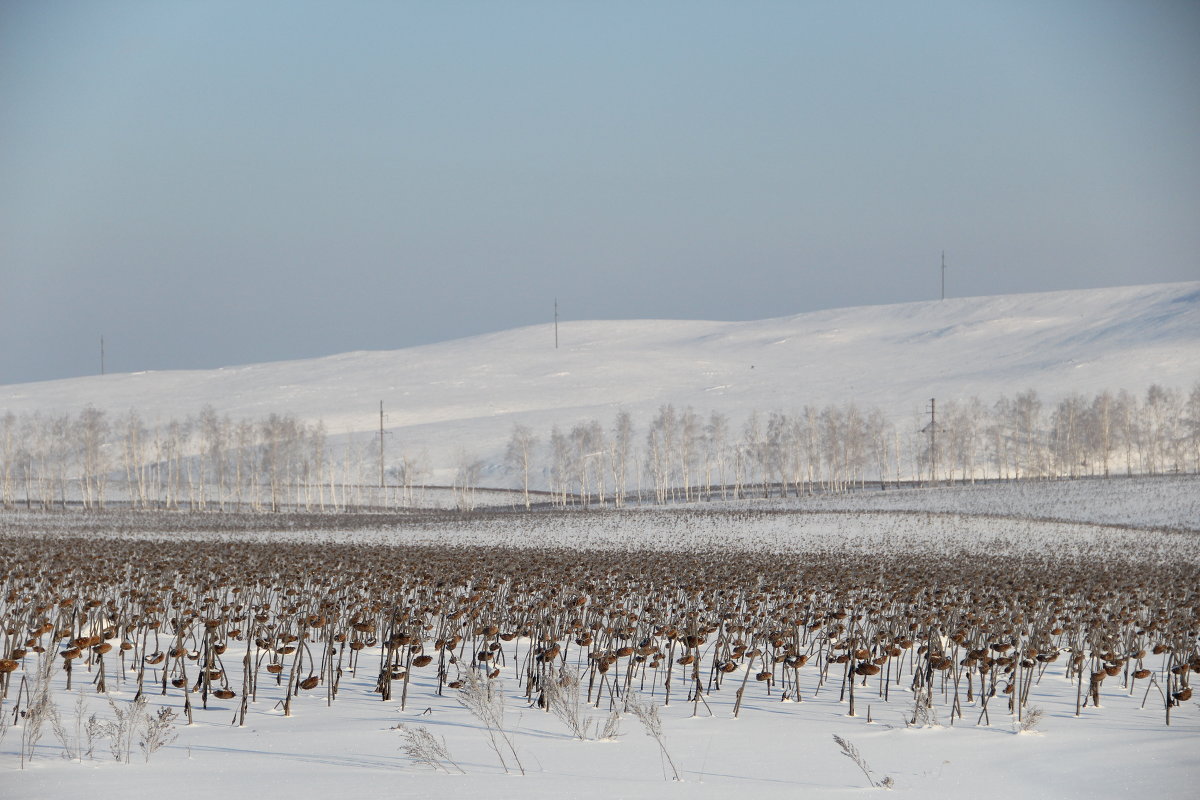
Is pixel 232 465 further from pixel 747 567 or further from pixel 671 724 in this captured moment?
pixel 671 724

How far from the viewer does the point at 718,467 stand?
385 ft

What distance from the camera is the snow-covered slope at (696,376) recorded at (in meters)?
136

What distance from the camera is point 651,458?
105m

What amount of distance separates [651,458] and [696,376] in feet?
193

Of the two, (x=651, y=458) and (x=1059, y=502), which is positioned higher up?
(x=651, y=458)

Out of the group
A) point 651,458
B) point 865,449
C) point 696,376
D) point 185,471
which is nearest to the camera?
point 651,458

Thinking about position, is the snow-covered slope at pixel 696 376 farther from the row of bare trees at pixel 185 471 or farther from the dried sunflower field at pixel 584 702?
the dried sunflower field at pixel 584 702

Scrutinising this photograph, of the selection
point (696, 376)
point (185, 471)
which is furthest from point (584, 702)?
point (696, 376)

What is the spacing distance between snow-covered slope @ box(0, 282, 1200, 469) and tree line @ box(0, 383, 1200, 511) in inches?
418

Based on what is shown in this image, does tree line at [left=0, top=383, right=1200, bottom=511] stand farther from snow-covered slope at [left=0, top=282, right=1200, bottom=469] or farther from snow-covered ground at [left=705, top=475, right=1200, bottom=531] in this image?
snow-covered ground at [left=705, top=475, right=1200, bottom=531]

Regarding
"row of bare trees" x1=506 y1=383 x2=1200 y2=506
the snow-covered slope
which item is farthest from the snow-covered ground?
the snow-covered slope

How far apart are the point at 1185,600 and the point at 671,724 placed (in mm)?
11157

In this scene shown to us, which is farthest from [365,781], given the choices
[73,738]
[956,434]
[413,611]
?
[956,434]

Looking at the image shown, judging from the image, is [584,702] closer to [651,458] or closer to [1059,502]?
[1059,502]
